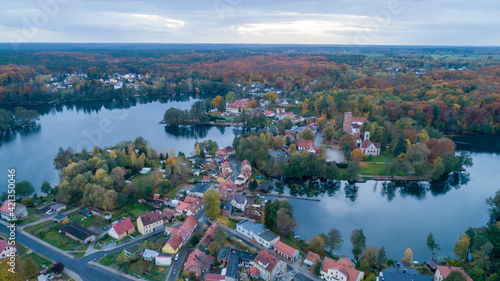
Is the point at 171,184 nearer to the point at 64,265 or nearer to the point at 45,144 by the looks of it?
the point at 64,265

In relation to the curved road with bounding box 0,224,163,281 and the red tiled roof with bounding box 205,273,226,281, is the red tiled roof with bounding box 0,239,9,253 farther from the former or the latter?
the red tiled roof with bounding box 205,273,226,281

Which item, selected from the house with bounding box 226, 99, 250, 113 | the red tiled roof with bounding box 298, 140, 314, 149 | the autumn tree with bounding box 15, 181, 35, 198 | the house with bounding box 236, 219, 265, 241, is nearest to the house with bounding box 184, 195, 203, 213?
the house with bounding box 236, 219, 265, 241

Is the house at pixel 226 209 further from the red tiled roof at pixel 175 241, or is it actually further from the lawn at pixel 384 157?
the lawn at pixel 384 157

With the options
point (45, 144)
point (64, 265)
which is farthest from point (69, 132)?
point (64, 265)

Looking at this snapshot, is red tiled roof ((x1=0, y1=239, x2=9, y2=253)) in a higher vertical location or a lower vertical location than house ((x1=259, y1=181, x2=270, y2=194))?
higher

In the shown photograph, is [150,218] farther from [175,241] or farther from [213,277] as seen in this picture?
[213,277]

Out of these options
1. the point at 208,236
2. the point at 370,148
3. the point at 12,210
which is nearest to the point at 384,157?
the point at 370,148

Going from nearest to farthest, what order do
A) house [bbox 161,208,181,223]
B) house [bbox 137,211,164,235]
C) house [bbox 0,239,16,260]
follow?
house [bbox 0,239,16,260] → house [bbox 137,211,164,235] → house [bbox 161,208,181,223]
